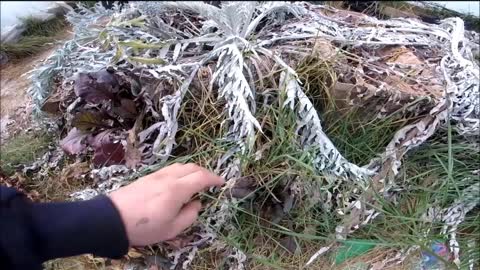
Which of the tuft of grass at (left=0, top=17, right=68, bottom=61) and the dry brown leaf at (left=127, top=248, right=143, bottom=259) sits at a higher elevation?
the tuft of grass at (left=0, top=17, right=68, bottom=61)

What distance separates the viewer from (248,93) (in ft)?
6.08

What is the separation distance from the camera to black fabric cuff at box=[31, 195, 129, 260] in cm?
122

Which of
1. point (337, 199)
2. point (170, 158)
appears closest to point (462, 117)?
point (337, 199)

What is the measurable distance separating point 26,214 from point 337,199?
90 centimetres

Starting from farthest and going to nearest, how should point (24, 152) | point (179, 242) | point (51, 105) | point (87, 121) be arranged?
point (24, 152) → point (51, 105) → point (87, 121) → point (179, 242)

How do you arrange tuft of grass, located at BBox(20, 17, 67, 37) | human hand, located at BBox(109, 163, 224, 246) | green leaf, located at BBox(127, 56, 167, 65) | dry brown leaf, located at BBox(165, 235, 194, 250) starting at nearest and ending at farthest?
human hand, located at BBox(109, 163, 224, 246) → dry brown leaf, located at BBox(165, 235, 194, 250) → green leaf, located at BBox(127, 56, 167, 65) → tuft of grass, located at BBox(20, 17, 67, 37)

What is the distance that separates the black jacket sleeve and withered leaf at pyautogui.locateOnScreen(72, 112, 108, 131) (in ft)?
2.65

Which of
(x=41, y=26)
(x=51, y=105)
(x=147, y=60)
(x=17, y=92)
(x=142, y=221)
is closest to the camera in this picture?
(x=142, y=221)

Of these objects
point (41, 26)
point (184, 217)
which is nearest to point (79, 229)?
point (184, 217)

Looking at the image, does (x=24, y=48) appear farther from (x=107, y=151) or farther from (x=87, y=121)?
(x=107, y=151)

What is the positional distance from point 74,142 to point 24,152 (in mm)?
351

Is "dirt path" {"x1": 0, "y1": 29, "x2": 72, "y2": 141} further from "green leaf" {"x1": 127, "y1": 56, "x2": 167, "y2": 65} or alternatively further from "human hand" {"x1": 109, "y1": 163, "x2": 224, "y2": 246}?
"human hand" {"x1": 109, "y1": 163, "x2": 224, "y2": 246}

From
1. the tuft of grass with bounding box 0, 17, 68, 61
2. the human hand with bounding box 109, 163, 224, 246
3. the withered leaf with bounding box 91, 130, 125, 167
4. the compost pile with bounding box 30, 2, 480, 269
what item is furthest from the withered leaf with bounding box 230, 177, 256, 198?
the tuft of grass with bounding box 0, 17, 68, 61

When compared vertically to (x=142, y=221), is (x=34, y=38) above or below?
below
